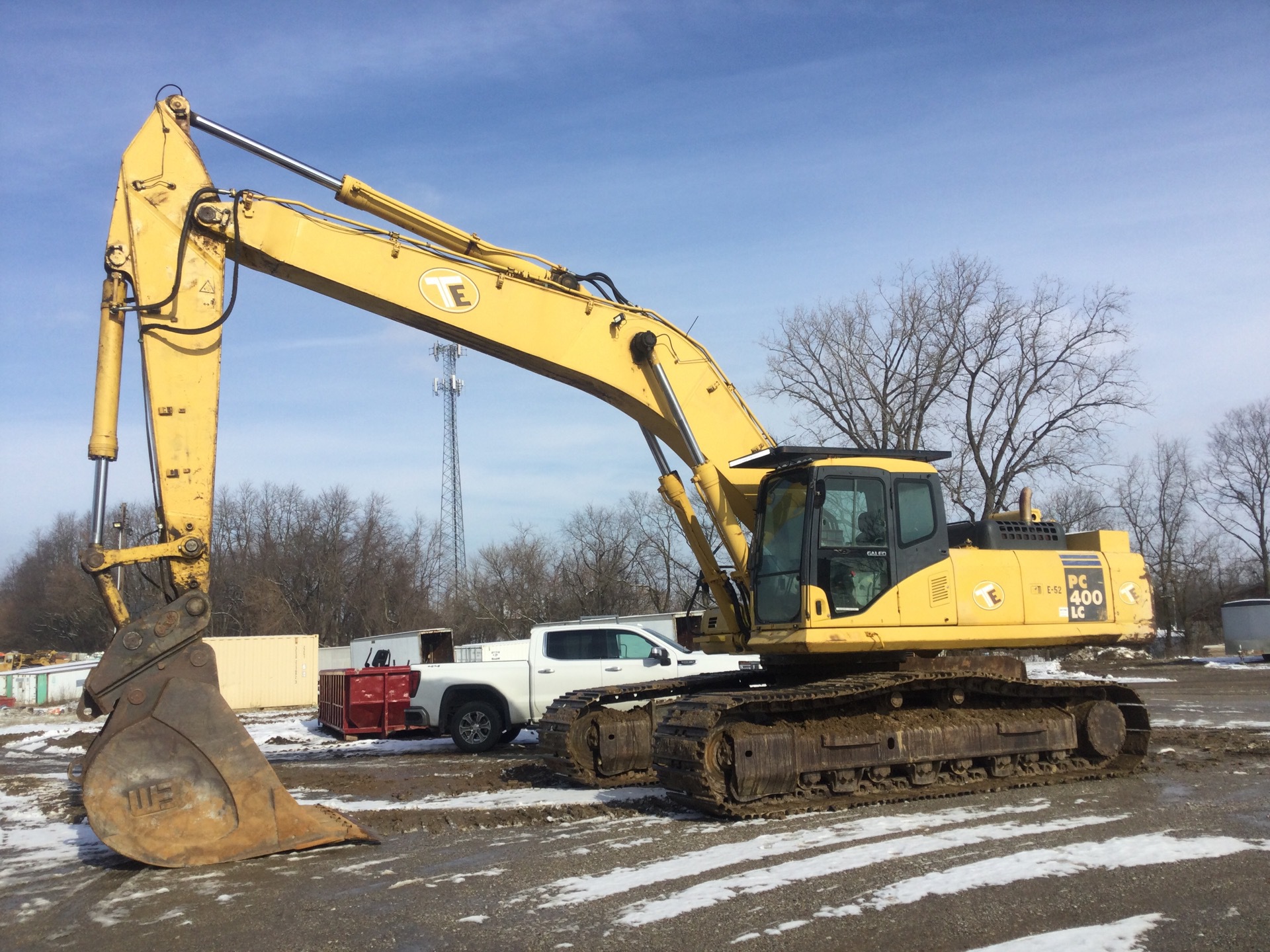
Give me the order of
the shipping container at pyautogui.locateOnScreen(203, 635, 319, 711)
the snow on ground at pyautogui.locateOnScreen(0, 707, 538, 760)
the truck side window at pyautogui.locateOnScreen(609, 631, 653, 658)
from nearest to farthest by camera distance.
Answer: the truck side window at pyautogui.locateOnScreen(609, 631, 653, 658), the snow on ground at pyautogui.locateOnScreen(0, 707, 538, 760), the shipping container at pyautogui.locateOnScreen(203, 635, 319, 711)

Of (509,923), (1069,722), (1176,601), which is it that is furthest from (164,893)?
(1176,601)

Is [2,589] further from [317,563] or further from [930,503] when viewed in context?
[930,503]

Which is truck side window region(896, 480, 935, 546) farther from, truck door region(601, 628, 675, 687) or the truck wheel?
the truck wheel

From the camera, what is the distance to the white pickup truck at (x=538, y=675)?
14.5 metres

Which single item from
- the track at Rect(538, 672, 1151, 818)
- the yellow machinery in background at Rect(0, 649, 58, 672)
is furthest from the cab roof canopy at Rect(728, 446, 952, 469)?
the yellow machinery in background at Rect(0, 649, 58, 672)

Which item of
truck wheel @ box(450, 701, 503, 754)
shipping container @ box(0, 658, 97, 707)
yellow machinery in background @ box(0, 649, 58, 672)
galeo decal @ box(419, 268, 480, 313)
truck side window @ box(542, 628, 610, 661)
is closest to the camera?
galeo decal @ box(419, 268, 480, 313)

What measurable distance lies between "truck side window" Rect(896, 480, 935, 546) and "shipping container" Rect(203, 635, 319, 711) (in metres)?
22.5

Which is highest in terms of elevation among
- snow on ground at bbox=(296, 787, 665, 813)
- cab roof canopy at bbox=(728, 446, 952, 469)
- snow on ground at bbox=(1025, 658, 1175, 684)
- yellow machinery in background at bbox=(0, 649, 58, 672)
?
cab roof canopy at bbox=(728, 446, 952, 469)

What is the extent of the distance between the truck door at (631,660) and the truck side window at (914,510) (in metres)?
5.93

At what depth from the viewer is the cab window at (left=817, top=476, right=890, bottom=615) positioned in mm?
8750

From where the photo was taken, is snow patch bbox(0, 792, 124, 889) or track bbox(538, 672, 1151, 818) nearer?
snow patch bbox(0, 792, 124, 889)

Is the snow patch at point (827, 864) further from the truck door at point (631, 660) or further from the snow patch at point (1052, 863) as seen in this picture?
the truck door at point (631, 660)

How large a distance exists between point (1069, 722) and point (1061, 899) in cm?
454

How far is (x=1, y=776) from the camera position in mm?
12836
